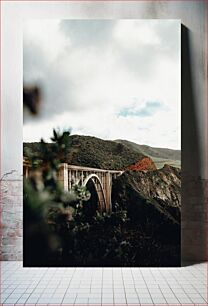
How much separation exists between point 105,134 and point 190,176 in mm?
624

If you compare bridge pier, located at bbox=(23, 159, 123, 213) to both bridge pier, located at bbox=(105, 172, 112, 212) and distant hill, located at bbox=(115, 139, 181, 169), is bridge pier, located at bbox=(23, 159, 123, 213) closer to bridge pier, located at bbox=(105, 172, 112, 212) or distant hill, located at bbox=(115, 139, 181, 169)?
bridge pier, located at bbox=(105, 172, 112, 212)

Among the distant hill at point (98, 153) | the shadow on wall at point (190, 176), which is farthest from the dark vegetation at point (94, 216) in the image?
the shadow on wall at point (190, 176)

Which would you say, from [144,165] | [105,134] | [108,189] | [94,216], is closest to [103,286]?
[94,216]

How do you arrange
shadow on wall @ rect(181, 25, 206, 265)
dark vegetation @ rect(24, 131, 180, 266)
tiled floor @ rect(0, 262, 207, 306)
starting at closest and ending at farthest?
tiled floor @ rect(0, 262, 207, 306)
dark vegetation @ rect(24, 131, 180, 266)
shadow on wall @ rect(181, 25, 206, 265)

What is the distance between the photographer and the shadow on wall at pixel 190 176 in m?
3.29

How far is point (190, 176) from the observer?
130 inches

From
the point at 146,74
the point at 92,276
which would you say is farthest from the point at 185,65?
the point at 92,276

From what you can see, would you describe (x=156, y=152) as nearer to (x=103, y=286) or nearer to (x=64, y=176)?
(x=64, y=176)

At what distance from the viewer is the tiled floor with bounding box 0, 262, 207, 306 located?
8.30ft

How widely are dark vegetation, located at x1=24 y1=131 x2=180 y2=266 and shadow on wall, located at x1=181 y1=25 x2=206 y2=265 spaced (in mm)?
135

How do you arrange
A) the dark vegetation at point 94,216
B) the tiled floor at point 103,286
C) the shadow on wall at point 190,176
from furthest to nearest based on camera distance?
the shadow on wall at point 190,176
the dark vegetation at point 94,216
the tiled floor at point 103,286

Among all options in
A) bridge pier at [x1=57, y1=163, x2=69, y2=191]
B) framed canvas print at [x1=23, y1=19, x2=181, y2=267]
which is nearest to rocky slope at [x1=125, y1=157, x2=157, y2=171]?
framed canvas print at [x1=23, y1=19, x2=181, y2=267]

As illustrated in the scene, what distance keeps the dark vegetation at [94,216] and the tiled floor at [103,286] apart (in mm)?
91

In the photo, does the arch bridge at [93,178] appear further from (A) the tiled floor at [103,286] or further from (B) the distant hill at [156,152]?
(A) the tiled floor at [103,286]
